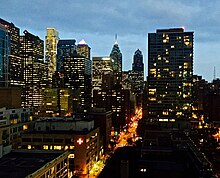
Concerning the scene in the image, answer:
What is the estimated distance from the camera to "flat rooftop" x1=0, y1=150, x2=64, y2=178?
42994 millimetres

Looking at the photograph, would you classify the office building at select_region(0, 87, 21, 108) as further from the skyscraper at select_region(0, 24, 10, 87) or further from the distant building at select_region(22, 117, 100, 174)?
the skyscraper at select_region(0, 24, 10, 87)

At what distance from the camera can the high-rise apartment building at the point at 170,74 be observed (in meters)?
157

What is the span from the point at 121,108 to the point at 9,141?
11479 cm

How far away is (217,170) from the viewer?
227 feet

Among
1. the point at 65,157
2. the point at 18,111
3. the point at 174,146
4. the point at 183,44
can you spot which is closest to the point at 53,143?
the point at 18,111

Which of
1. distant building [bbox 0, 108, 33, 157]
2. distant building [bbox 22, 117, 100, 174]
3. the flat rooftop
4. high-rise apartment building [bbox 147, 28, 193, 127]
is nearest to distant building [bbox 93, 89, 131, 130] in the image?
high-rise apartment building [bbox 147, 28, 193, 127]

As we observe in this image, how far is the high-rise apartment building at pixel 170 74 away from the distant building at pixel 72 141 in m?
79.1

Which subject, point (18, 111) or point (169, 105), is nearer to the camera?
point (18, 111)

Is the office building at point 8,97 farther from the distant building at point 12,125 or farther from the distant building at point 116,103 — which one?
the distant building at point 116,103

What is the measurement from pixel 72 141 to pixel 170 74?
97.5 m

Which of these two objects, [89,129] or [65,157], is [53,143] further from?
[65,157]

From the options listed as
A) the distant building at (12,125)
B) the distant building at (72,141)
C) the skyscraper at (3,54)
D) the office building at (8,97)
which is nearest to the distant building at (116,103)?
the skyscraper at (3,54)

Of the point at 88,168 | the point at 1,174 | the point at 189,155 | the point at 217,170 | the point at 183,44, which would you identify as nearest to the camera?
the point at 1,174

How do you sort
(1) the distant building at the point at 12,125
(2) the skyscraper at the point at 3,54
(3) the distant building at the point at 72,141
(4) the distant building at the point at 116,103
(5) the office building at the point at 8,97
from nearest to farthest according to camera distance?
1. (3) the distant building at the point at 72,141
2. (1) the distant building at the point at 12,125
3. (5) the office building at the point at 8,97
4. (2) the skyscraper at the point at 3,54
5. (4) the distant building at the point at 116,103
